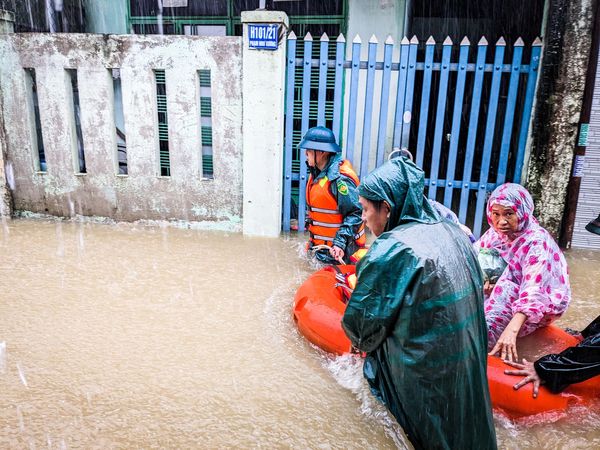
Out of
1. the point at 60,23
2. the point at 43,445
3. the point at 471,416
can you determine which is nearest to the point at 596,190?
the point at 471,416

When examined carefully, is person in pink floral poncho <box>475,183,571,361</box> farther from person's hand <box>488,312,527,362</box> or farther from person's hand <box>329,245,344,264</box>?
person's hand <box>329,245,344,264</box>

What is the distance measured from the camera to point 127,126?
5730mm

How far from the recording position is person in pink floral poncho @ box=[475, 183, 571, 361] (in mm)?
2807

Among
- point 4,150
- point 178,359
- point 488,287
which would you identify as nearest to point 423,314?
point 488,287

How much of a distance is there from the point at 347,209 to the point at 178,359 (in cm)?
192

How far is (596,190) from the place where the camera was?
5.37 m

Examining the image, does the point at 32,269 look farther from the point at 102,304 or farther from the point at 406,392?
the point at 406,392

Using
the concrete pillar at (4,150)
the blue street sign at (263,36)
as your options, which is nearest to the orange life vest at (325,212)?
the blue street sign at (263,36)

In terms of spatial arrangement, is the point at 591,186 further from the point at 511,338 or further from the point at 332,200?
the point at 511,338

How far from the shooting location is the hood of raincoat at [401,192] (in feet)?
7.16

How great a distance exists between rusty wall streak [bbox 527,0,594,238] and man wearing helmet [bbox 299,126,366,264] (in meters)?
2.34

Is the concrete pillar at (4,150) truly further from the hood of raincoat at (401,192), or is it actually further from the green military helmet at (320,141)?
the hood of raincoat at (401,192)

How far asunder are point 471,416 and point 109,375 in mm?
2252

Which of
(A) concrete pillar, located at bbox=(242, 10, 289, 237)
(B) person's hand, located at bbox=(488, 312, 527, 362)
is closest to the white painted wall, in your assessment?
(A) concrete pillar, located at bbox=(242, 10, 289, 237)
